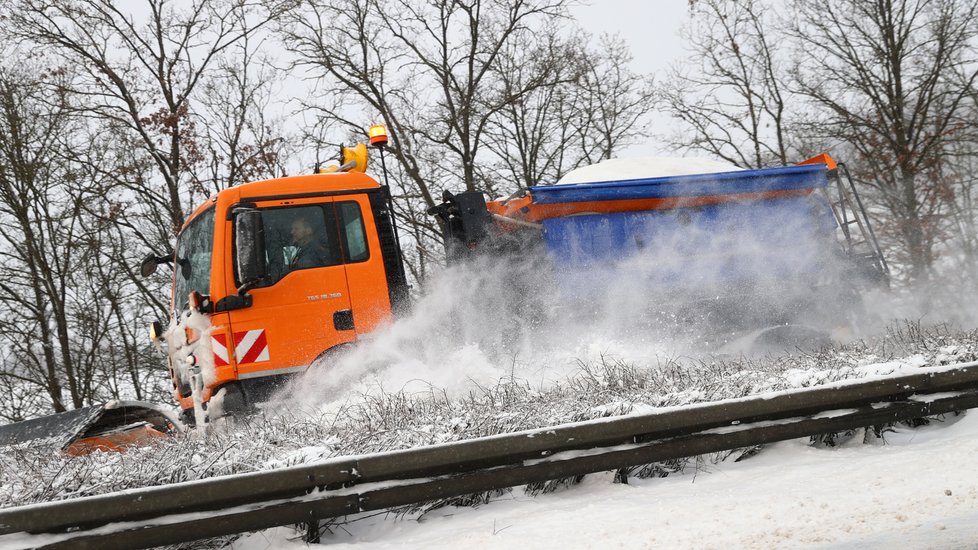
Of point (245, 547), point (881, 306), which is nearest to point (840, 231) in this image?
point (881, 306)

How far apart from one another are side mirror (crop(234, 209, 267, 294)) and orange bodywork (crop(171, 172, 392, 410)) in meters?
→ 0.14

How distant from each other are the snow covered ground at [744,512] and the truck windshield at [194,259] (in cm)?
349

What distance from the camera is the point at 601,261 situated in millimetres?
7691

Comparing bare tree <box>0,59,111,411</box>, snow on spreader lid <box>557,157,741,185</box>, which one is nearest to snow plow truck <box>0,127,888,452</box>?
snow on spreader lid <box>557,157,741,185</box>

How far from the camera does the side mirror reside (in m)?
6.25

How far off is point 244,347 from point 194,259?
1171 mm

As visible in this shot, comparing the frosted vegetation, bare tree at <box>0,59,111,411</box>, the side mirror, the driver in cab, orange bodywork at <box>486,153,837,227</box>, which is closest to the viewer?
the frosted vegetation

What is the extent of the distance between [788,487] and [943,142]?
2008 cm

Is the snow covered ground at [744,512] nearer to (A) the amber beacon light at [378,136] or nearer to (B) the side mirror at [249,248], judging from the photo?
(B) the side mirror at [249,248]

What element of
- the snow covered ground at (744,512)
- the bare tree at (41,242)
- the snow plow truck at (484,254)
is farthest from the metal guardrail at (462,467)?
the bare tree at (41,242)

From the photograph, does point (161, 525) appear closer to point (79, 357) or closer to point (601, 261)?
point (601, 261)

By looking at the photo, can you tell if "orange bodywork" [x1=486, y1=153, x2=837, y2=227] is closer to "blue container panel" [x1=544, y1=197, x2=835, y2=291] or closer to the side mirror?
"blue container panel" [x1=544, y1=197, x2=835, y2=291]

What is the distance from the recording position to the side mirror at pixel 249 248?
6254 millimetres

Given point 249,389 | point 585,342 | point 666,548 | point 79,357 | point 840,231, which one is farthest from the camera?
point 79,357
